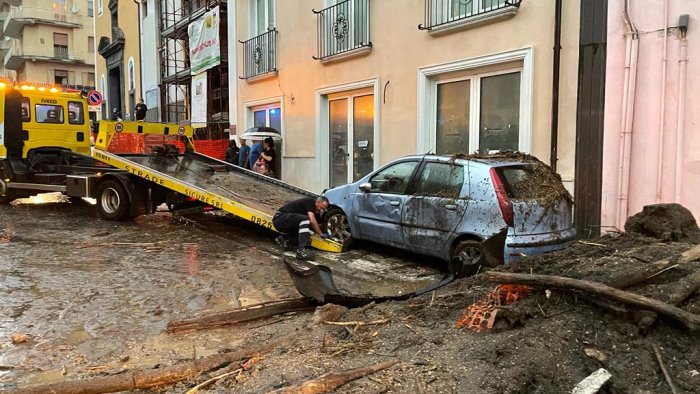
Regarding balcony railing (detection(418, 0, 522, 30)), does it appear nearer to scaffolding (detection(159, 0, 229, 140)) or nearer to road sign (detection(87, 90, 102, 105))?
road sign (detection(87, 90, 102, 105))

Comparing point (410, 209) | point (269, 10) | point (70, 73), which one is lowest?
point (410, 209)

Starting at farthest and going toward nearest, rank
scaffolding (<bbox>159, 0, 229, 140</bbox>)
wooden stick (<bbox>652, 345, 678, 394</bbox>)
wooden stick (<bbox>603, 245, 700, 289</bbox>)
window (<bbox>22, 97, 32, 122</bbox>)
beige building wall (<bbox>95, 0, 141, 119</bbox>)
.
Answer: beige building wall (<bbox>95, 0, 141, 119</bbox>)
scaffolding (<bbox>159, 0, 229, 140</bbox>)
window (<bbox>22, 97, 32, 122</bbox>)
wooden stick (<bbox>603, 245, 700, 289</bbox>)
wooden stick (<bbox>652, 345, 678, 394</bbox>)

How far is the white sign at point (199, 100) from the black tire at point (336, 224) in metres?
12.8

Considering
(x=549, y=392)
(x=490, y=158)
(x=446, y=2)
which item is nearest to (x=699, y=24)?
(x=490, y=158)

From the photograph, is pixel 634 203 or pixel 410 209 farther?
pixel 634 203

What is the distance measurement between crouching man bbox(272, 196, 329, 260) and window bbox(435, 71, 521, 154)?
10.6ft

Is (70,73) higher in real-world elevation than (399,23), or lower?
higher

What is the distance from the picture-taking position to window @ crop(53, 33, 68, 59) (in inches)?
1885

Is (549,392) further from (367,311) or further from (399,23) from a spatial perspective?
(399,23)

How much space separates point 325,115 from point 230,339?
9.76 meters

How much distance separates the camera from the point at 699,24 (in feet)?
23.3

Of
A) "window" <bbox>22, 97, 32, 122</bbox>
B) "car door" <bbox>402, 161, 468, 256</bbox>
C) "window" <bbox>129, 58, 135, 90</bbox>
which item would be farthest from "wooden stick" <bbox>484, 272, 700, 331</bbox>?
"window" <bbox>129, 58, 135, 90</bbox>

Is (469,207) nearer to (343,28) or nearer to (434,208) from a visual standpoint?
(434,208)

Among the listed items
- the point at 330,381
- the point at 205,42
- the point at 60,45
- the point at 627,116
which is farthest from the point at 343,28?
the point at 60,45
